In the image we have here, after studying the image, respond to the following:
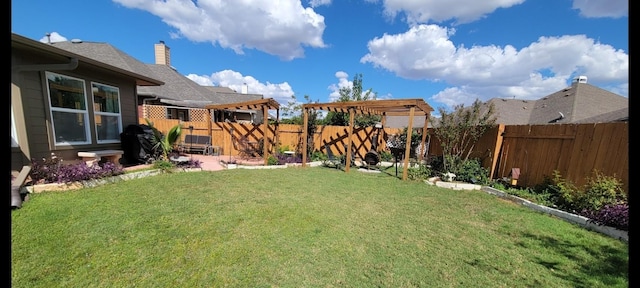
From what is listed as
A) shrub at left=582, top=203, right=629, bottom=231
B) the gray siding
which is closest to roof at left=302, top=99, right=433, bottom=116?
shrub at left=582, top=203, right=629, bottom=231

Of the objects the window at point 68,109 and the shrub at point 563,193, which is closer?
the shrub at point 563,193

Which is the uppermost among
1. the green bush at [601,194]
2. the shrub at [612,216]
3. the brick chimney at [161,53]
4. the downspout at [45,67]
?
the brick chimney at [161,53]

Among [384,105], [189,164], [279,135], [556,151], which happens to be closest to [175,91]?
[279,135]

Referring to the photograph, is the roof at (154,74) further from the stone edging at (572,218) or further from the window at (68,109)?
the stone edging at (572,218)

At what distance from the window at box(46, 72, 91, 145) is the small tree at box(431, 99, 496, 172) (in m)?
10.0

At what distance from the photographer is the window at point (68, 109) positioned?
5523 mm

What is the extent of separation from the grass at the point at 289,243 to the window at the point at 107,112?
255 centimetres

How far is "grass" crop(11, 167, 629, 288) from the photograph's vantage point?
254cm

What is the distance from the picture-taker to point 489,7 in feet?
25.3

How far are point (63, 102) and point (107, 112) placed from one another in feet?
3.79

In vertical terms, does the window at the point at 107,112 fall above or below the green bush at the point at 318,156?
above

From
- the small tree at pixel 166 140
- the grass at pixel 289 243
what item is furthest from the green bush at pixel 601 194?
the small tree at pixel 166 140
